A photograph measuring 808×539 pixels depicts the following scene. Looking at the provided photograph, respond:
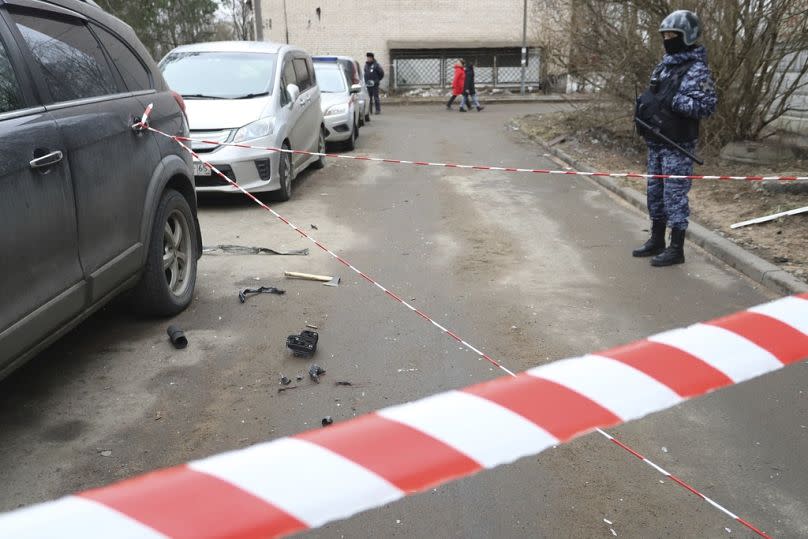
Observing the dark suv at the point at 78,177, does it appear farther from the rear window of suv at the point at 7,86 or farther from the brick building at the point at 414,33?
the brick building at the point at 414,33

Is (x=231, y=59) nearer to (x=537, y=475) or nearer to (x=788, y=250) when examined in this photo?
(x=788, y=250)

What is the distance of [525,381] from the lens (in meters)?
1.88

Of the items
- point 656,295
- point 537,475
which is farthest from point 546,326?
point 537,475

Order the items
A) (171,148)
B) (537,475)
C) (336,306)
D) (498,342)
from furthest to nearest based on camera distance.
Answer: (336,306) < (171,148) < (498,342) < (537,475)

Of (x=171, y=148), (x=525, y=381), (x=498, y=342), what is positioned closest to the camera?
(x=525, y=381)

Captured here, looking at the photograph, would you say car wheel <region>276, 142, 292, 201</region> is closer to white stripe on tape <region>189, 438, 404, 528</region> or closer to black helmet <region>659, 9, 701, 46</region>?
black helmet <region>659, 9, 701, 46</region>

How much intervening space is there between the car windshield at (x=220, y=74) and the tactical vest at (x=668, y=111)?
Answer: 16.8ft

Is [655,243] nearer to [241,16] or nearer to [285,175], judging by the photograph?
[285,175]

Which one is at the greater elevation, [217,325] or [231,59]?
[231,59]

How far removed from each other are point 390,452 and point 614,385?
67 cm

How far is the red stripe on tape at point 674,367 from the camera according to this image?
Answer: 6.53 feet

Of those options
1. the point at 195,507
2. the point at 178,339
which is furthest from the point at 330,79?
the point at 195,507

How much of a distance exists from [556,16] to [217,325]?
12095 millimetres

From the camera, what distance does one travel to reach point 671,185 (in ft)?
21.3
